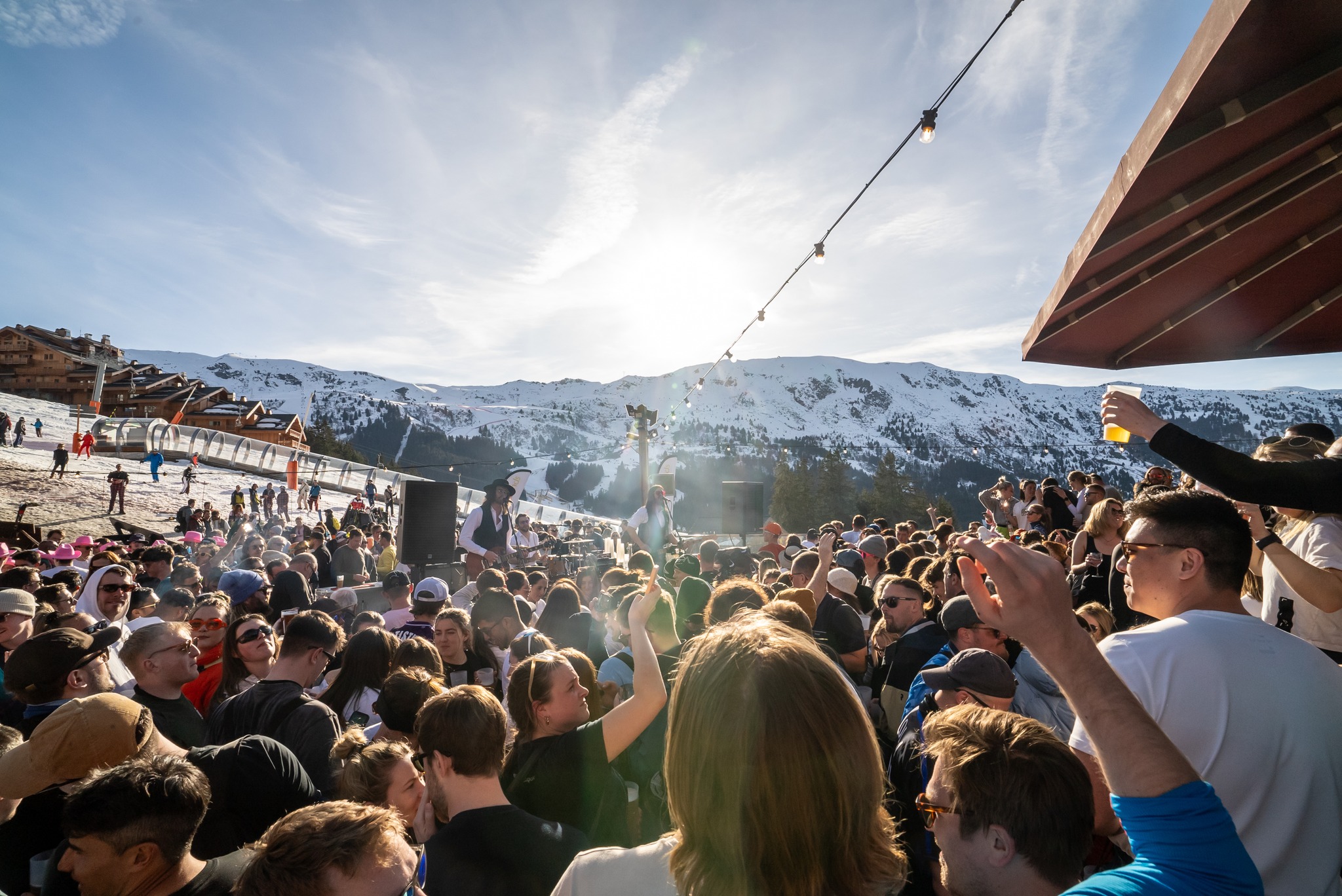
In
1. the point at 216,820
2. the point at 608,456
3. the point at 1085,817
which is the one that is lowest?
the point at 216,820

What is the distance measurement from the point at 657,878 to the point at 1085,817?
101 centimetres

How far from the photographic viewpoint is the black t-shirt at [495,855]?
196 centimetres

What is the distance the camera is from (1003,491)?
397 inches

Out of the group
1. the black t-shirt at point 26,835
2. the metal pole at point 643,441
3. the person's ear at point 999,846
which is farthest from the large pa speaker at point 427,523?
the person's ear at point 999,846

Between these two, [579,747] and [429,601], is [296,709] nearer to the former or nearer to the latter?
[579,747]

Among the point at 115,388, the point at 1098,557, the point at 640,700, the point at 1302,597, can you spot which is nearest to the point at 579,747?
the point at 640,700

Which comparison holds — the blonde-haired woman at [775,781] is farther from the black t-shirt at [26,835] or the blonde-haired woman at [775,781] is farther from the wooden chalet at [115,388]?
the wooden chalet at [115,388]

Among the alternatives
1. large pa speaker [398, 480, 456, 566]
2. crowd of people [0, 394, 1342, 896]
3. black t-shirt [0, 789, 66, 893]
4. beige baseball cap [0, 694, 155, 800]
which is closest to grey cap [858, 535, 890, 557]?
crowd of people [0, 394, 1342, 896]

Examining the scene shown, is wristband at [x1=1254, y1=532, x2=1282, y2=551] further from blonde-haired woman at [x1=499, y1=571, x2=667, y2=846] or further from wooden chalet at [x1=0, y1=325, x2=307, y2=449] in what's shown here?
wooden chalet at [x1=0, y1=325, x2=307, y2=449]

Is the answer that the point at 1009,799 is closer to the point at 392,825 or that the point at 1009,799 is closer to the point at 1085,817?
the point at 1085,817

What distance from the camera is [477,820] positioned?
2086mm

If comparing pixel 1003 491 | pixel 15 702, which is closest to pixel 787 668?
pixel 15 702

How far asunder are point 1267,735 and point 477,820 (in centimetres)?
215

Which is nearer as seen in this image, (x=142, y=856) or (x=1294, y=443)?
(x=142, y=856)
